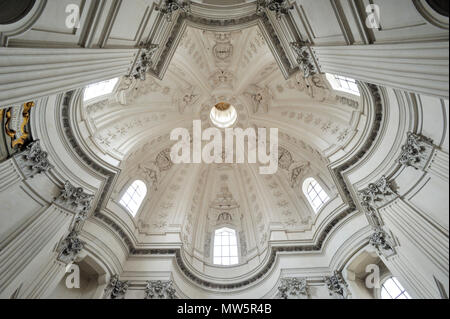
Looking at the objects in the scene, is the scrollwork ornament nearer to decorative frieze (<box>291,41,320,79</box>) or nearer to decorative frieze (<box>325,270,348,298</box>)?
decorative frieze (<box>325,270,348,298</box>)

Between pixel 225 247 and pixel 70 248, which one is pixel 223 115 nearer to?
pixel 225 247

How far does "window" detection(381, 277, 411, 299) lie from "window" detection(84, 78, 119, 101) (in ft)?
41.8

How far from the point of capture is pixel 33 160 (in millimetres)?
7859

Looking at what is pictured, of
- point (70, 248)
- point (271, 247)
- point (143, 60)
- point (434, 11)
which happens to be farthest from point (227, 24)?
point (271, 247)

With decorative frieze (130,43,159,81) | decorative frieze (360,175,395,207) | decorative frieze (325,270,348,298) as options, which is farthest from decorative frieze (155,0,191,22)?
decorative frieze (325,270,348,298)

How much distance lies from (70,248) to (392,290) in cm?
1046

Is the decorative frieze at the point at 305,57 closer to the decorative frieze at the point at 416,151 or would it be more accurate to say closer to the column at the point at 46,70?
the decorative frieze at the point at 416,151

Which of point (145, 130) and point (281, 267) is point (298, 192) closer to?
point (281, 267)

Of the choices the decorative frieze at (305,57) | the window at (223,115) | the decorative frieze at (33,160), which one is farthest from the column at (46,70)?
the window at (223,115)

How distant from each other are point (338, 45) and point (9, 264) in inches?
374

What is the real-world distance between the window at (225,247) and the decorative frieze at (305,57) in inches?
396

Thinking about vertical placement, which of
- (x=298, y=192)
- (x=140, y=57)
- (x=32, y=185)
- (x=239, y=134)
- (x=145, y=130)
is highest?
(x=239, y=134)

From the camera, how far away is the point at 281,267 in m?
12.1

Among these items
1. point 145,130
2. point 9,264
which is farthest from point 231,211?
point 9,264
